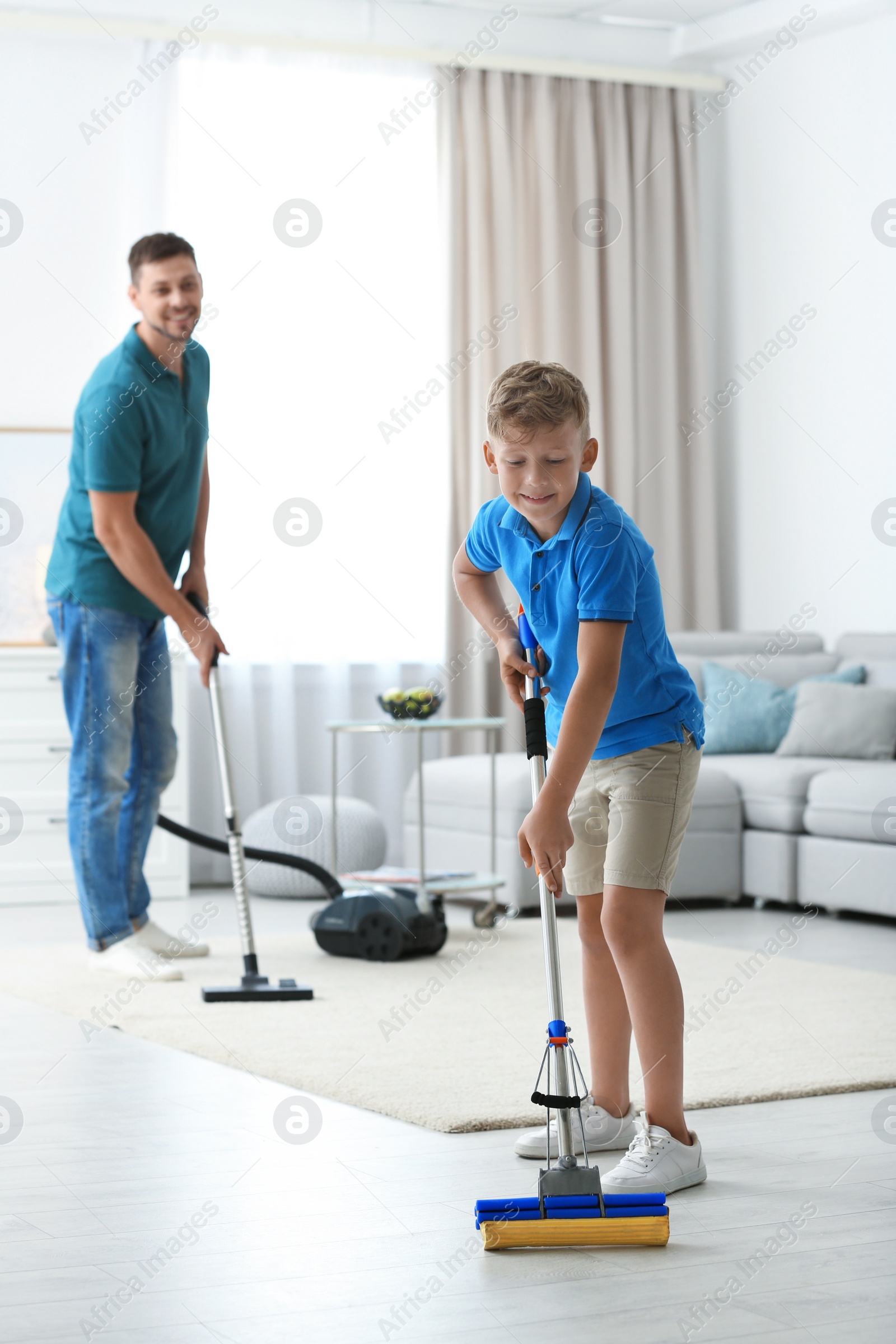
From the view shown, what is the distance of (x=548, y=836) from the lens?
1.81 meters

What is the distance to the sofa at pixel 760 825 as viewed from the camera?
4.40m

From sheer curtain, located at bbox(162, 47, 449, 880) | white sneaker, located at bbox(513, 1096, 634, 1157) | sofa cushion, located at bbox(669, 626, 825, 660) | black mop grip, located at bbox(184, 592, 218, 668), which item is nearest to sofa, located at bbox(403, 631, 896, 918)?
sofa cushion, located at bbox(669, 626, 825, 660)

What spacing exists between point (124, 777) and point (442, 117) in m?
3.37

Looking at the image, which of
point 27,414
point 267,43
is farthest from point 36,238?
point 267,43

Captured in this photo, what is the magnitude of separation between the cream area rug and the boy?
1.15 ft

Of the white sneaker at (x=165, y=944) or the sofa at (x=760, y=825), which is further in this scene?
the sofa at (x=760, y=825)

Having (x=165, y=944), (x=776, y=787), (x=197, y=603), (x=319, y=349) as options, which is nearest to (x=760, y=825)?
(x=776, y=787)

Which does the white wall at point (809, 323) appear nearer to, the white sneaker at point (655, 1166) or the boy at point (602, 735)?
the boy at point (602, 735)

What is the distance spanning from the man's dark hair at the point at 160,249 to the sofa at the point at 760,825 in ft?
5.94

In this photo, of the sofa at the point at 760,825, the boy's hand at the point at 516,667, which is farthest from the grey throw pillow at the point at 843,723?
the boy's hand at the point at 516,667

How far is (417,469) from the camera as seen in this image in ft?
19.8

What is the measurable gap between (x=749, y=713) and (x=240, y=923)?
2351 millimetres

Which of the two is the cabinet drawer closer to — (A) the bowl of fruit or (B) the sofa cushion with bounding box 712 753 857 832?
(A) the bowl of fruit

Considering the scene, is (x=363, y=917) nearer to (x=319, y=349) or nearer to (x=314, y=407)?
(x=314, y=407)
